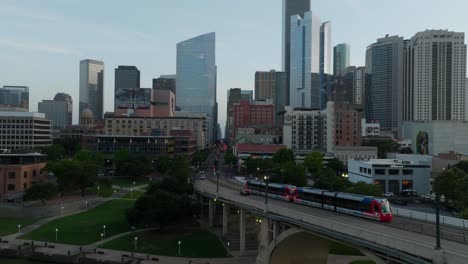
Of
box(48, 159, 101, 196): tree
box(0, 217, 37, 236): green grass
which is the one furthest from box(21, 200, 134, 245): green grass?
box(48, 159, 101, 196): tree

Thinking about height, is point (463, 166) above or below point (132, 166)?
above

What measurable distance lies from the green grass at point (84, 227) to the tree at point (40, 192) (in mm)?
7624

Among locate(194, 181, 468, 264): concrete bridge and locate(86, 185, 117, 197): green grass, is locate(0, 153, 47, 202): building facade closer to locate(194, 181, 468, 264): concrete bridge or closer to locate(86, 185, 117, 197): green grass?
locate(86, 185, 117, 197): green grass

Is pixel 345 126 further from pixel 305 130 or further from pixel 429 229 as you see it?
pixel 429 229

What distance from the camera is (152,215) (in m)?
70.5

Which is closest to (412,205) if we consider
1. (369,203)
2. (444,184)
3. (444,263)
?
(444,184)

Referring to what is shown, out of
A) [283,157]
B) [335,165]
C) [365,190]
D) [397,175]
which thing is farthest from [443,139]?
[365,190]

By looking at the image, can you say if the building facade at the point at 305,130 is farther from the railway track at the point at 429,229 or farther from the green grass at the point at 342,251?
the railway track at the point at 429,229

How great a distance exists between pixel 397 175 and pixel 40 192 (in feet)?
251

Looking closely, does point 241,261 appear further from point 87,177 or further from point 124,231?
point 87,177

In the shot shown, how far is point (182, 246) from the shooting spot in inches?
2569

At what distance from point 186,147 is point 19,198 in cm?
9864

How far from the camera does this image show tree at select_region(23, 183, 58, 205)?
282 ft

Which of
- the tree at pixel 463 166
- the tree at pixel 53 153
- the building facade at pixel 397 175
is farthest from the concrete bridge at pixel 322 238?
the tree at pixel 53 153
